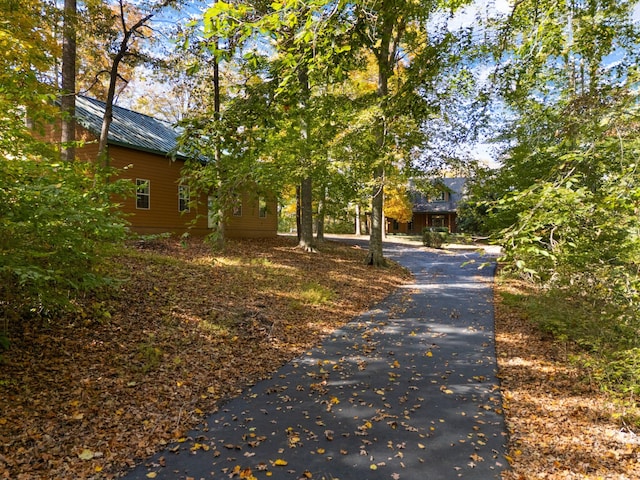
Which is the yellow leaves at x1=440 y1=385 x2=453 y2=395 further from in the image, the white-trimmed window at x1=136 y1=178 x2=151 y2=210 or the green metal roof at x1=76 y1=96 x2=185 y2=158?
the white-trimmed window at x1=136 y1=178 x2=151 y2=210

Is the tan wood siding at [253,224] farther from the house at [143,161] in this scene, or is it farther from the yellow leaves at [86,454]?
the yellow leaves at [86,454]

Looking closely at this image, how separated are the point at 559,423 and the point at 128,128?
57.4 feet

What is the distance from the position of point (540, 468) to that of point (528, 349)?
3861 millimetres

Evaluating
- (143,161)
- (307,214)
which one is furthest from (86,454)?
(143,161)

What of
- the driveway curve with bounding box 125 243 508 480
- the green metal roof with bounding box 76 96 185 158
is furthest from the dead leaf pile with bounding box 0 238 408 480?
the green metal roof with bounding box 76 96 185 158

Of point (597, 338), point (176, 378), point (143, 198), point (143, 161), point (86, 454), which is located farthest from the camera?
point (143, 198)

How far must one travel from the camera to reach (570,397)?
5.01 m

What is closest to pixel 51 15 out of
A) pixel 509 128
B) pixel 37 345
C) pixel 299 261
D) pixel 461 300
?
pixel 37 345

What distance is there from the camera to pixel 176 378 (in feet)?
16.6

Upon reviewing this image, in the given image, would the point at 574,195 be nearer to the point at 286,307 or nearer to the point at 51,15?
the point at 286,307

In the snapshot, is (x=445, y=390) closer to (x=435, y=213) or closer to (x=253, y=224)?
(x=253, y=224)

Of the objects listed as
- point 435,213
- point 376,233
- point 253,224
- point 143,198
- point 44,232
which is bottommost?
point 376,233

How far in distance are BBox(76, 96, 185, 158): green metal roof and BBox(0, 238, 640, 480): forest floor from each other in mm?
7529

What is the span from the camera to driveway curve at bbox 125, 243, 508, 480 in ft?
11.2
